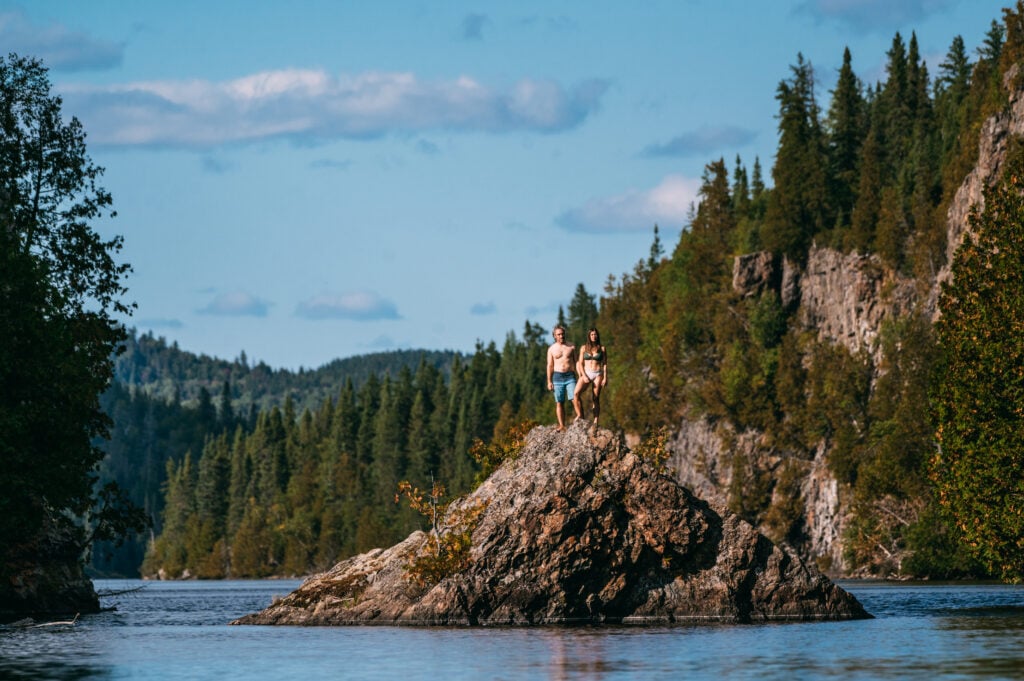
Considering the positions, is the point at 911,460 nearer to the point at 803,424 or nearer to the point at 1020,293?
the point at 803,424

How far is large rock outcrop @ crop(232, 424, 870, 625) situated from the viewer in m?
43.4

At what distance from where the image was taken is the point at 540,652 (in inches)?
1304

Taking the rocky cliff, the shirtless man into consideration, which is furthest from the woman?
the rocky cliff

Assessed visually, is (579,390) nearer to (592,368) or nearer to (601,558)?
(592,368)

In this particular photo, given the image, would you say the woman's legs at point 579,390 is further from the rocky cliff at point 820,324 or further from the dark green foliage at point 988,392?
the rocky cliff at point 820,324

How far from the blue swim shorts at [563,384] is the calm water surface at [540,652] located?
7.23 metres

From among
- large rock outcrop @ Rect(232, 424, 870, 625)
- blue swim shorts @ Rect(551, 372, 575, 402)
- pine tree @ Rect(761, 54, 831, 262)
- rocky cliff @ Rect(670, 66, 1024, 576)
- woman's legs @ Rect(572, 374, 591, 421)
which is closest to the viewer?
woman's legs @ Rect(572, 374, 591, 421)

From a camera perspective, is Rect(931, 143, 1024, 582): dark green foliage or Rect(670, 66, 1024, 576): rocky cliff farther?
Rect(670, 66, 1024, 576): rocky cliff

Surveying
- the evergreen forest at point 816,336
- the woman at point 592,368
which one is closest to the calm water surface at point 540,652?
the woman at point 592,368

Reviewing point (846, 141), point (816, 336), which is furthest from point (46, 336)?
point (846, 141)

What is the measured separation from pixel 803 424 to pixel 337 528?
74.6 metres

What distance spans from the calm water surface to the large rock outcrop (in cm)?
226

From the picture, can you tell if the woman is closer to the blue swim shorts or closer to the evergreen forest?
the blue swim shorts

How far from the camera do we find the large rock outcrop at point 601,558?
43.4 metres
